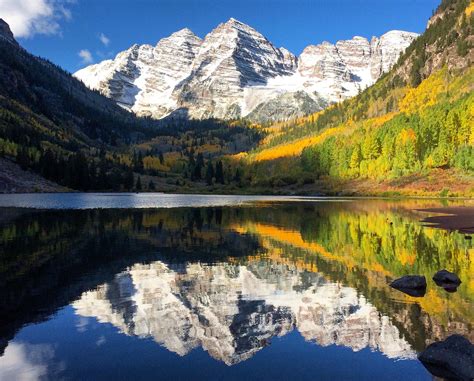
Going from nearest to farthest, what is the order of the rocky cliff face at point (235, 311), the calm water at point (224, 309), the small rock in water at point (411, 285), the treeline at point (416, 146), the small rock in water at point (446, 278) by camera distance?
the calm water at point (224, 309), the rocky cliff face at point (235, 311), the small rock in water at point (411, 285), the small rock in water at point (446, 278), the treeline at point (416, 146)

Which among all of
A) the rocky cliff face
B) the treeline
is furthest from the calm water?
the treeline

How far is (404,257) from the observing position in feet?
117

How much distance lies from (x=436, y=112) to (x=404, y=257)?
468ft

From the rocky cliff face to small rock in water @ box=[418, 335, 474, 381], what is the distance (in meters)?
1.11

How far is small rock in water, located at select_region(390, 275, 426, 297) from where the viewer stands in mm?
24891

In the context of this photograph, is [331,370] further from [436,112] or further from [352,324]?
[436,112]

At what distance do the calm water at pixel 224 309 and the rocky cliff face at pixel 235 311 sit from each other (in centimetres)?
8

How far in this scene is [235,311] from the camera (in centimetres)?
2217

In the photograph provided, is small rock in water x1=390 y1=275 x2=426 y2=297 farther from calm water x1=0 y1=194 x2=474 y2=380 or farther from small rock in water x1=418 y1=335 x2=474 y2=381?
small rock in water x1=418 y1=335 x2=474 y2=381

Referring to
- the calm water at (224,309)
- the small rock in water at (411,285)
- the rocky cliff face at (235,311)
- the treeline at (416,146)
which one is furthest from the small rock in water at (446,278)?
the treeline at (416,146)

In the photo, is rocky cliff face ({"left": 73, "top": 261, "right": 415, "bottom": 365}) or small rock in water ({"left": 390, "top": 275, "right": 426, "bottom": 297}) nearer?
rocky cliff face ({"left": 73, "top": 261, "right": 415, "bottom": 365})

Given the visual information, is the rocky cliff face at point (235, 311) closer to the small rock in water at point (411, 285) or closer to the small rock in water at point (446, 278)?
the small rock in water at point (411, 285)

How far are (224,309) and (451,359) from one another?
1109cm

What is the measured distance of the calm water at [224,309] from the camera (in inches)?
617
